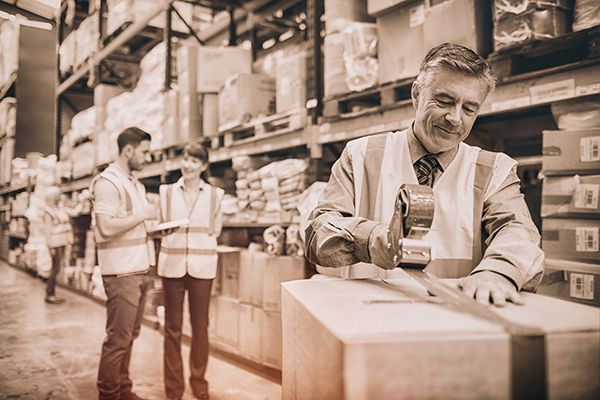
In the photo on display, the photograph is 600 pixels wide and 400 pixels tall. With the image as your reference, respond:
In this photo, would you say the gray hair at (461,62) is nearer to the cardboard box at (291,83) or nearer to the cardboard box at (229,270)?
the cardboard box at (291,83)

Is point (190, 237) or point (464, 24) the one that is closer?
point (464, 24)

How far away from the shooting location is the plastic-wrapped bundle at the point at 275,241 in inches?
140

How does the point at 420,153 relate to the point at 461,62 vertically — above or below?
below

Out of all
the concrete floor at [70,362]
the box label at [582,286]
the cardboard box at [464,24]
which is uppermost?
the cardboard box at [464,24]

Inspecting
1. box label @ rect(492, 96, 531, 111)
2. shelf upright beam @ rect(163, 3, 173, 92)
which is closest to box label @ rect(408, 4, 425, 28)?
box label @ rect(492, 96, 531, 111)

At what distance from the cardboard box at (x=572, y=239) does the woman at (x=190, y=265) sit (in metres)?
2.27

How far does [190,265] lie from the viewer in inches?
133

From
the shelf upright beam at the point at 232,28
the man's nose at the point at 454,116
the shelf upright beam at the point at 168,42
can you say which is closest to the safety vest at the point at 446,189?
the man's nose at the point at 454,116

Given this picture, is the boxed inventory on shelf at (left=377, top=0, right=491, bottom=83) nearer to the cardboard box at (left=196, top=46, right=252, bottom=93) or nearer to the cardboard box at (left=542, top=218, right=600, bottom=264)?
the cardboard box at (left=542, top=218, right=600, bottom=264)

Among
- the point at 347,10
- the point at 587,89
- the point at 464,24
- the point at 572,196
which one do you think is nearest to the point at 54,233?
the point at 347,10

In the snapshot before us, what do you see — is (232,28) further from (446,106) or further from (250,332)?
(446,106)

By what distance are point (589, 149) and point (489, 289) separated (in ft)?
4.34

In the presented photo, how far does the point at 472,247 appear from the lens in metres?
1.45

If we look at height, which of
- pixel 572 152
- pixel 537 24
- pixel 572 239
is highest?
pixel 537 24
